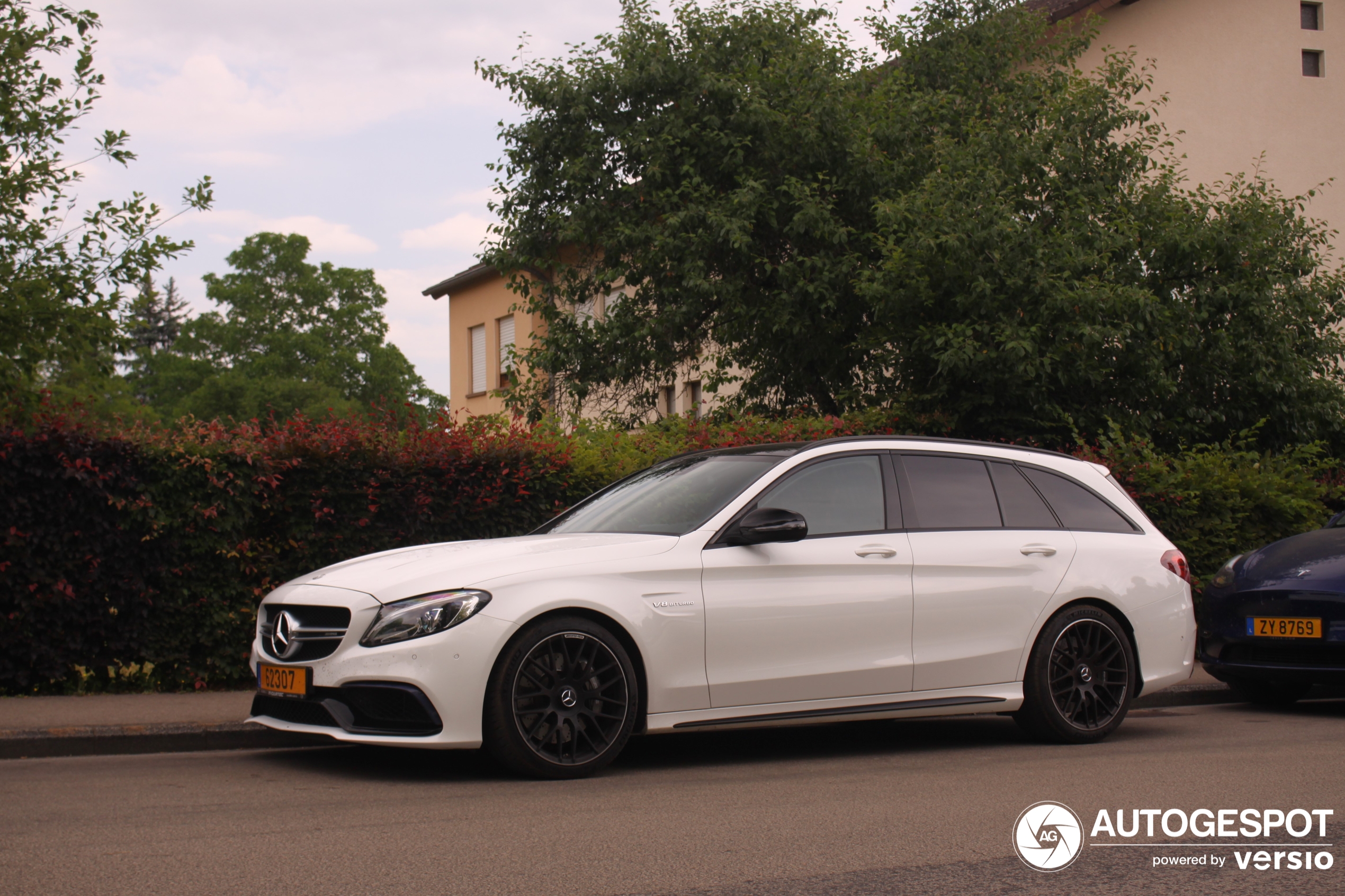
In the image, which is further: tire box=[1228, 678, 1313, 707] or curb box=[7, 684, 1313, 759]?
tire box=[1228, 678, 1313, 707]

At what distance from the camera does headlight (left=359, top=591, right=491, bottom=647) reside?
6.15 meters

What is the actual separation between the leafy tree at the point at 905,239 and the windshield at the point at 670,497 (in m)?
7.21

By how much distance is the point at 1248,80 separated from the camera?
28.7 m

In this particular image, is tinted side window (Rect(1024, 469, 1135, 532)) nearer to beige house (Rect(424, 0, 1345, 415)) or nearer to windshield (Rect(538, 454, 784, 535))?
windshield (Rect(538, 454, 784, 535))

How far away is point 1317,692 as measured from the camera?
1098 centimetres

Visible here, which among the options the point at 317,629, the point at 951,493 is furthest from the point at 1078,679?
the point at 317,629

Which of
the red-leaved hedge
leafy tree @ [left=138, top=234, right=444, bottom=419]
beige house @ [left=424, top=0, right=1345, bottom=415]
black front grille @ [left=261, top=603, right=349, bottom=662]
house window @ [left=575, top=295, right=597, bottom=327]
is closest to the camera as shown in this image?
black front grille @ [left=261, top=603, right=349, bottom=662]

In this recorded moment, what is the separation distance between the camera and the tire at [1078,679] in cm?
772

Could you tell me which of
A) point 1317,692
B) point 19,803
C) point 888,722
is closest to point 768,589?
point 888,722

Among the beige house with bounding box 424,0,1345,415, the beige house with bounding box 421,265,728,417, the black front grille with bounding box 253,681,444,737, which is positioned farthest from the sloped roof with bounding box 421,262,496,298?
the black front grille with bounding box 253,681,444,737

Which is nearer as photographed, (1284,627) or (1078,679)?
(1078,679)

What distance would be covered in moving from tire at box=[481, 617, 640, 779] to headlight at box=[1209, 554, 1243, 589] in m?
5.34

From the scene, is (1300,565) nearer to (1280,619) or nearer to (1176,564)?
(1280,619)

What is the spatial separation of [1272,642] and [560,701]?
5.53 meters
